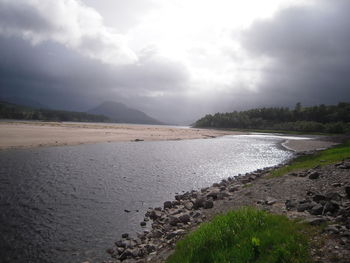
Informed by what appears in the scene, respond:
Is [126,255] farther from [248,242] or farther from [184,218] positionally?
[248,242]

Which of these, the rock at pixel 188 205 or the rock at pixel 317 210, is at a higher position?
the rock at pixel 317 210

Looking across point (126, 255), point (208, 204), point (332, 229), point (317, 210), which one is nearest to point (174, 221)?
point (208, 204)

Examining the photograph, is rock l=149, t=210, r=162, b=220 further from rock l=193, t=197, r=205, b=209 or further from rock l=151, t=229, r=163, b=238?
rock l=151, t=229, r=163, b=238

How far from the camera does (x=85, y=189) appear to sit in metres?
24.4

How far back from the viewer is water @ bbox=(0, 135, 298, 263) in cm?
1352

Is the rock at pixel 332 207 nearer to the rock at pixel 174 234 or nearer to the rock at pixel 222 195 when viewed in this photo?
the rock at pixel 174 234

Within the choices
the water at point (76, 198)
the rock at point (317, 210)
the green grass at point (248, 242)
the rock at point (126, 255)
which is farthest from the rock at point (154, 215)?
the rock at point (317, 210)

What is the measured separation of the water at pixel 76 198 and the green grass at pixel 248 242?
257 inches

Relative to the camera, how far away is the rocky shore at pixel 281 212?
745 centimetres

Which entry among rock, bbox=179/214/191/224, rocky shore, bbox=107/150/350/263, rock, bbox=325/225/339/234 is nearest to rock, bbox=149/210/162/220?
rocky shore, bbox=107/150/350/263

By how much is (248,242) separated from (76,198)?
18.9 m

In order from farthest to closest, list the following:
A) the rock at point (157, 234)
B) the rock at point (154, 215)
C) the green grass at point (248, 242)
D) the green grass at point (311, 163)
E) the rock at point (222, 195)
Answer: the green grass at point (311, 163)
the rock at point (222, 195)
the rock at point (154, 215)
the rock at point (157, 234)
the green grass at point (248, 242)

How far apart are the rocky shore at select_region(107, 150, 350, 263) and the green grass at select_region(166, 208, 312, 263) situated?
2.33ft

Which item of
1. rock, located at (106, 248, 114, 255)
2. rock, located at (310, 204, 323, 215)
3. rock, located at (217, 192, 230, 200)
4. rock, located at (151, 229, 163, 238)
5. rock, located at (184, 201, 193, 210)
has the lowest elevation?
rock, located at (106, 248, 114, 255)
